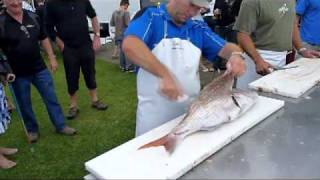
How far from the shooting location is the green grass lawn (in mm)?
3578

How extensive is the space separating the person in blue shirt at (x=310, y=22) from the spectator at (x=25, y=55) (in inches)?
115

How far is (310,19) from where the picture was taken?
12.9 ft

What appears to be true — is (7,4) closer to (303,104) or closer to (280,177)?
(303,104)

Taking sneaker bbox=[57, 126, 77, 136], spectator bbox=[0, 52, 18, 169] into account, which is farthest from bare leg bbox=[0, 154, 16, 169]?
sneaker bbox=[57, 126, 77, 136]

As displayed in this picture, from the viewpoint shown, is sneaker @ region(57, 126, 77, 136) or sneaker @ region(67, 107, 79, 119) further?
sneaker @ region(67, 107, 79, 119)

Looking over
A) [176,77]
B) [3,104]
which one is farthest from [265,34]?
[3,104]

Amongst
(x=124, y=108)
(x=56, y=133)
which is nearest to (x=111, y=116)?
(x=124, y=108)

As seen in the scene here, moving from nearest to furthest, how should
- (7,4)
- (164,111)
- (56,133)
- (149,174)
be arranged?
(149,174), (164,111), (7,4), (56,133)

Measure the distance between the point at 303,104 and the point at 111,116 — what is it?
3.21m

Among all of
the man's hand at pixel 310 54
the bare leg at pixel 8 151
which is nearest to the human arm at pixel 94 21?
the bare leg at pixel 8 151

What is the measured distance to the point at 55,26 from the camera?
4809 millimetres

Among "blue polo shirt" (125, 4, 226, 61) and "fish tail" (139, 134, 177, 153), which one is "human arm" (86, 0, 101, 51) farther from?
"fish tail" (139, 134, 177, 153)

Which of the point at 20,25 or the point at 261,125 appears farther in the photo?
the point at 20,25

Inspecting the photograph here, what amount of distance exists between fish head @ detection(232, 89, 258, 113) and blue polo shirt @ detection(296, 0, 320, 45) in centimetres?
222
